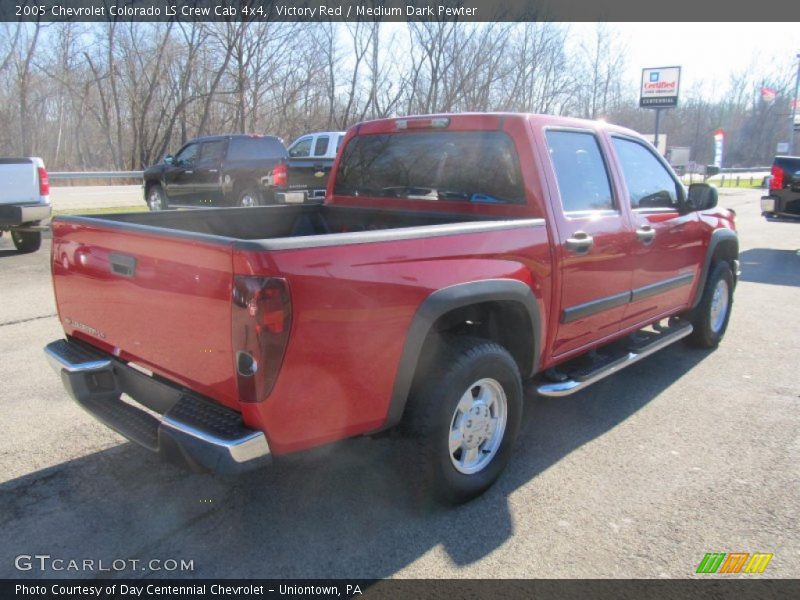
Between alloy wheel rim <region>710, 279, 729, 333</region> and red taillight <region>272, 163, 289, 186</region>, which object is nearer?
alloy wheel rim <region>710, 279, 729, 333</region>

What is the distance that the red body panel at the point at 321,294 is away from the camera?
2.30 meters

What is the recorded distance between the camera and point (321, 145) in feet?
52.9

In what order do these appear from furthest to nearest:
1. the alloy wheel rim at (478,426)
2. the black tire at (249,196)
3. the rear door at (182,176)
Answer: the rear door at (182,176) → the black tire at (249,196) → the alloy wheel rim at (478,426)

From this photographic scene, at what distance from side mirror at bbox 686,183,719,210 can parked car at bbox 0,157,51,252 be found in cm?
850

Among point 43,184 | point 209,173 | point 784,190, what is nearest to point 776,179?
point 784,190

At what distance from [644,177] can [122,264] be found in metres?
3.55

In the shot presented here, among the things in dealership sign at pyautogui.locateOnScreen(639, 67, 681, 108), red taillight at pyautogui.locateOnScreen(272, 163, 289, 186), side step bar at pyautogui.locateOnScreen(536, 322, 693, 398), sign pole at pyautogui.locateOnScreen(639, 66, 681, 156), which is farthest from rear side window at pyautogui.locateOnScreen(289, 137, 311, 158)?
dealership sign at pyautogui.locateOnScreen(639, 67, 681, 108)

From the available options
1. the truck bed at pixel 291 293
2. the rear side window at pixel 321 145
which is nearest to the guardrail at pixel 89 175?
the rear side window at pixel 321 145

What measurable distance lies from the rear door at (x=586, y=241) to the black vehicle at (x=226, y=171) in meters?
11.3

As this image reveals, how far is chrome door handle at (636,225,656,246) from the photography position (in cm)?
412

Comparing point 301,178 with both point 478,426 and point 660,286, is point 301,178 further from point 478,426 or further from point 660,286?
point 478,426

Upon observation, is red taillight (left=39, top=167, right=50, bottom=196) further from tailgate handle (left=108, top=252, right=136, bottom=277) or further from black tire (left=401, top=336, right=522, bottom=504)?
black tire (left=401, top=336, right=522, bottom=504)

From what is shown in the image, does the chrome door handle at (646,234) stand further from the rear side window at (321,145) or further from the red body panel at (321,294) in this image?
the rear side window at (321,145)

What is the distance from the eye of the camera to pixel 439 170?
3965mm
